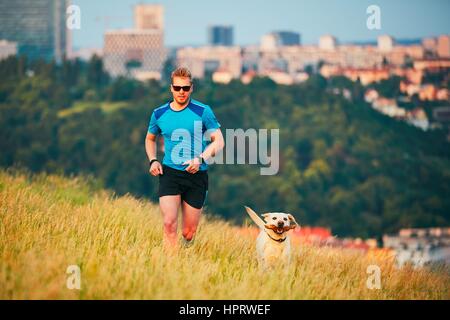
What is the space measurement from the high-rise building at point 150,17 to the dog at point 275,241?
155 metres

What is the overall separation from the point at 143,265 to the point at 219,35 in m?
156

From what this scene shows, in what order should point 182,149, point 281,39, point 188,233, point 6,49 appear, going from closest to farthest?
1. point 182,149
2. point 188,233
3. point 6,49
4. point 281,39

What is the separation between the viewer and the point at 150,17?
525ft

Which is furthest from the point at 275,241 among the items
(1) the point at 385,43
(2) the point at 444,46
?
(1) the point at 385,43

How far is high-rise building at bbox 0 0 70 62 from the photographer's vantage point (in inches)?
5925

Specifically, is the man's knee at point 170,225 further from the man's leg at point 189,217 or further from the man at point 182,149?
the man's leg at point 189,217

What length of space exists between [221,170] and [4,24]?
70491 mm

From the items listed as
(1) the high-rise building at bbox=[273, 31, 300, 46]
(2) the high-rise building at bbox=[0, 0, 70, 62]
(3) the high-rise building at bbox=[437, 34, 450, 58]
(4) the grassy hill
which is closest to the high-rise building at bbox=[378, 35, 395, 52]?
(3) the high-rise building at bbox=[437, 34, 450, 58]

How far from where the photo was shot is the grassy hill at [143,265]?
5.02 m

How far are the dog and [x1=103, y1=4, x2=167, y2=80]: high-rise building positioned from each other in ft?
475

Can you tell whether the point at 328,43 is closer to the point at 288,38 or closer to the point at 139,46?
the point at 288,38

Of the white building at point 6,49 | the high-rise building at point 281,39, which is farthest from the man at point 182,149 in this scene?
the high-rise building at point 281,39

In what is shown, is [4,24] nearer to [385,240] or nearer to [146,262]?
[385,240]
